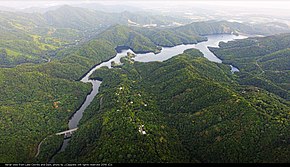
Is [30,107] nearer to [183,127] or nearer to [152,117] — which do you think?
[152,117]

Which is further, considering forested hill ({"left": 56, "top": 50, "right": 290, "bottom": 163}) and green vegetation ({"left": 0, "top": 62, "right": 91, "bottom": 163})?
green vegetation ({"left": 0, "top": 62, "right": 91, "bottom": 163})

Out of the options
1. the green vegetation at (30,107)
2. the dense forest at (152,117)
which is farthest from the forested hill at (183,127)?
the green vegetation at (30,107)

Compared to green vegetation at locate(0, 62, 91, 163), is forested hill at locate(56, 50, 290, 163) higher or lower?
higher

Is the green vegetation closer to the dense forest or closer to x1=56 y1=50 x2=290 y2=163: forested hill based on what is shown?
the dense forest

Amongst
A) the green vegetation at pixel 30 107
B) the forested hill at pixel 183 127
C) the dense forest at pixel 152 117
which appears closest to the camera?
the forested hill at pixel 183 127

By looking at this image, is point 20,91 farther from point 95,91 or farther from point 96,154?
point 96,154

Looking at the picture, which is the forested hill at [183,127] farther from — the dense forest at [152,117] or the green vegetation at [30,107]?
the green vegetation at [30,107]

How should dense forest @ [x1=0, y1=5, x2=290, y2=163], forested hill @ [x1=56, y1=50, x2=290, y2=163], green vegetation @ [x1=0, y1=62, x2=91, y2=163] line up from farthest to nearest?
green vegetation @ [x1=0, y1=62, x2=91, y2=163] < dense forest @ [x1=0, y1=5, x2=290, y2=163] < forested hill @ [x1=56, y1=50, x2=290, y2=163]

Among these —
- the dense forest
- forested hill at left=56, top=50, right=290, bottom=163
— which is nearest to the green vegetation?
the dense forest
